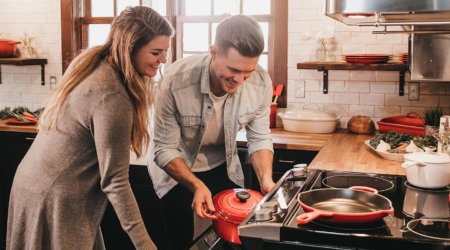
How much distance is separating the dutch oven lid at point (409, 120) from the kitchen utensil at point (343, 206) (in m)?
1.85

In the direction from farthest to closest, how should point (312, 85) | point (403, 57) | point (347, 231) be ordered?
point (312, 85) < point (403, 57) < point (347, 231)

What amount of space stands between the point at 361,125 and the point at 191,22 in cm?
164

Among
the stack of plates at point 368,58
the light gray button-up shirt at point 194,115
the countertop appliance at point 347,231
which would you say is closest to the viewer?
the countertop appliance at point 347,231

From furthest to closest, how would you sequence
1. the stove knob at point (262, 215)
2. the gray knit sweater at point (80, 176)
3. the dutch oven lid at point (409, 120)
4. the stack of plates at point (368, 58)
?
1. the stack of plates at point (368, 58)
2. the dutch oven lid at point (409, 120)
3. the gray knit sweater at point (80, 176)
4. the stove knob at point (262, 215)

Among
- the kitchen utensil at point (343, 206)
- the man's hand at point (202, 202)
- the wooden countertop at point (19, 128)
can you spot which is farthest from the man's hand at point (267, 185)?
the wooden countertop at point (19, 128)

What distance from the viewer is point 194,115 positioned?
249 centimetres

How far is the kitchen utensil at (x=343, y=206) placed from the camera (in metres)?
1.53

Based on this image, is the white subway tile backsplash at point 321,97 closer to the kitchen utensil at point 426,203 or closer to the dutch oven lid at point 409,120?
the dutch oven lid at point 409,120

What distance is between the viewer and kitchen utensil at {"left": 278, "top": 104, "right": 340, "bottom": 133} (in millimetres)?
3818

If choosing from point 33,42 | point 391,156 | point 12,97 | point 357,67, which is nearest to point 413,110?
point 357,67

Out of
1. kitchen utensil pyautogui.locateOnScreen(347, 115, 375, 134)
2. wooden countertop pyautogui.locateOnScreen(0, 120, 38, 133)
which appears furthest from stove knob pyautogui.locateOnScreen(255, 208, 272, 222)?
wooden countertop pyautogui.locateOnScreen(0, 120, 38, 133)

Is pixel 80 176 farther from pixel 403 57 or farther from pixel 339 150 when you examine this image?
pixel 403 57

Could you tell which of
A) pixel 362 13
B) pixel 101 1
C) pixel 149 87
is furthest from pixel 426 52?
pixel 101 1

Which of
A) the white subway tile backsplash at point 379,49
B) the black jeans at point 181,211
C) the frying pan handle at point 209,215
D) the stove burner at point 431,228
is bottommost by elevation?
the black jeans at point 181,211
